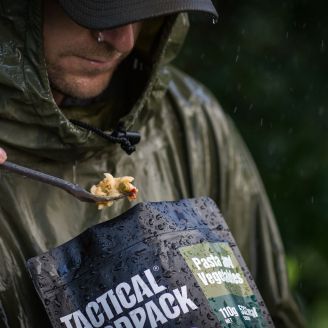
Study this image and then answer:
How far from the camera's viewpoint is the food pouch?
2.16 meters

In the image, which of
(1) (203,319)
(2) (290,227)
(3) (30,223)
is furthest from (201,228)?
(2) (290,227)

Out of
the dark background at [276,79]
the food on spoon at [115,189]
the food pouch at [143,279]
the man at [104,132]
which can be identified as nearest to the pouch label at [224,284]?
the food pouch at [143,279]

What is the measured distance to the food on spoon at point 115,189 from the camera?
7.57 feet

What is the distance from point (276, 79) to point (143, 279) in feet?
6.48

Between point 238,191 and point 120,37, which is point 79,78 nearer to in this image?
point 120,37

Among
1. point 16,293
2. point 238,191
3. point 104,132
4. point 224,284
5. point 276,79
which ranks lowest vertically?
point 224,284

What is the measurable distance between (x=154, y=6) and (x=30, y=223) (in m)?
0.56

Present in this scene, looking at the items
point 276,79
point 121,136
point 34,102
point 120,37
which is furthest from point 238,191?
point 276,79

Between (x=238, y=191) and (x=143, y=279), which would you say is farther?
(x=238, y=191)

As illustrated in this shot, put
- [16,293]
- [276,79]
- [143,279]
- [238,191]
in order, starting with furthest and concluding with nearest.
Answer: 1. [276,79]
2. [238,191]
3. [16,293]
4. [143,279]

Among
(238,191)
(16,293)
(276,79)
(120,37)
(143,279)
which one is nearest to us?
(143,279)

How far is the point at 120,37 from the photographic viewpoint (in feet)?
8.19

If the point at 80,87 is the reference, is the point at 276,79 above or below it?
above

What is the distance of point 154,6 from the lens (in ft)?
7.63
